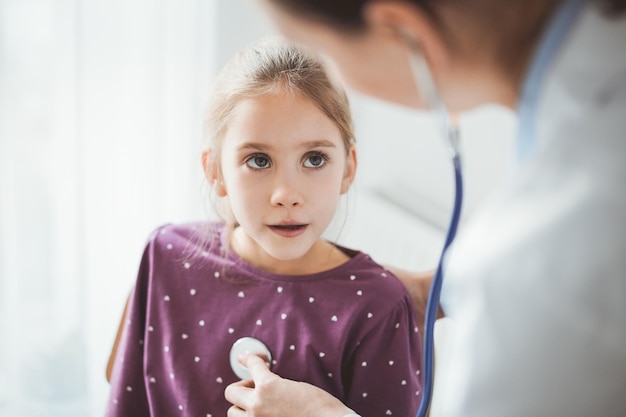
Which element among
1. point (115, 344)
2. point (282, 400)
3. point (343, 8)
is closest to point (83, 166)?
point (115, 344)

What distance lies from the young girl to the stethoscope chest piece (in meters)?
0.01

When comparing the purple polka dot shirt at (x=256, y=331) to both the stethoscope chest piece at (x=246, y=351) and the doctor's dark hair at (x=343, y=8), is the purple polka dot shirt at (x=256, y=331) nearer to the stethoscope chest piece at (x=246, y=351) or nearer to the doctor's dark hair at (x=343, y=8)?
the stethoscope chest piece at (x=246, y=351)

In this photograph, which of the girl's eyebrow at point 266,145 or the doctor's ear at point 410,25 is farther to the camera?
the girl's eyebrow at point 266,145

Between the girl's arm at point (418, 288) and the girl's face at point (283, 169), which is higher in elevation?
the girl's face at point (283, 169)

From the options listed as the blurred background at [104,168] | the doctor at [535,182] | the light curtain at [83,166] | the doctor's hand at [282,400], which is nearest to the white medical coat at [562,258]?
the doctor at [535,182]

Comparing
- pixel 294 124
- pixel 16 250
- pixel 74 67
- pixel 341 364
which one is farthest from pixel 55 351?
pixel 294 124

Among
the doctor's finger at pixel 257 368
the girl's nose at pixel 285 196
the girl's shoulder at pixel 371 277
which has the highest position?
the girl's nose at pixel 285 196

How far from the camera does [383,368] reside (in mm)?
1141

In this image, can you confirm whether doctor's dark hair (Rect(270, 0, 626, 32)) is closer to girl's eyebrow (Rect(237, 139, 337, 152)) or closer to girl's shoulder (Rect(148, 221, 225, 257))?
girl's eyebrow (Rect(237, 139, 337, 152))

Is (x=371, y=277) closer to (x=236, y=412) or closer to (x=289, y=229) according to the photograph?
(x=289, y=229)

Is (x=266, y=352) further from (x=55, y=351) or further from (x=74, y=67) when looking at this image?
(x=55, y=351)

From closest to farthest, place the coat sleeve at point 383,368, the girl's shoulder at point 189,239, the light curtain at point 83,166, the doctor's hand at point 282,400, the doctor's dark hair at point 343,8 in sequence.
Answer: the doctor's dark hair at point 343,8 → the doctor's hand at point 282,400 → the coat sleeve at point 383,368 → the girl's shoulder at point 189,239 → the light curtain at point 83,166

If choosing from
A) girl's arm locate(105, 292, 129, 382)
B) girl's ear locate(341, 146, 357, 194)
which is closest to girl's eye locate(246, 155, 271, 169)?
girl's ear locate(341, 146, 357, 194)

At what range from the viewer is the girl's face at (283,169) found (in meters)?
1.06
